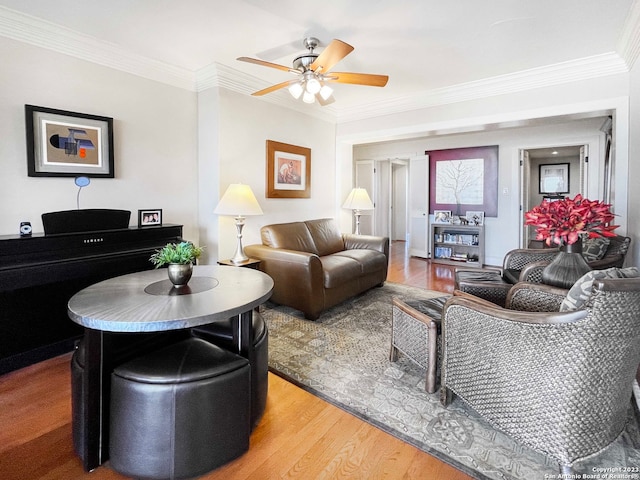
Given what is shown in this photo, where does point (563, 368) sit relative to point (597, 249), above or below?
below

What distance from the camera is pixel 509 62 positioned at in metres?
3.29

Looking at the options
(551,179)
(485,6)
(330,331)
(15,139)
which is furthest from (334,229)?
(551,179)

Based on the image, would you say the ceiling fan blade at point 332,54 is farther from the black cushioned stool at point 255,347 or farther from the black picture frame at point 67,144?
the black picture frame at point 67,144

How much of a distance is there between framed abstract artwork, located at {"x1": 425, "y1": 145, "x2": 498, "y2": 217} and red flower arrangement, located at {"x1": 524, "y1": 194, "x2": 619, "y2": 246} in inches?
166

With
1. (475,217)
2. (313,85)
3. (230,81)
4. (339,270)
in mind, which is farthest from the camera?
(475,217)

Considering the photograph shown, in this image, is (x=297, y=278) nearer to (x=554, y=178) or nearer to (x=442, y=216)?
(x=442, y=216)

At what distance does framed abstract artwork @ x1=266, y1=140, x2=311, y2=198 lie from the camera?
414 centimetres

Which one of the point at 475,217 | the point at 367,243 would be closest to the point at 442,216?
the point at 475,217

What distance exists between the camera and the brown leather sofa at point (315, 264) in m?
3.15

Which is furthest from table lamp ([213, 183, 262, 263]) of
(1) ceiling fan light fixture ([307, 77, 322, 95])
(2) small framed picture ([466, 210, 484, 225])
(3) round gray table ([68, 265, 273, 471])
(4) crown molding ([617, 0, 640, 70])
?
(2) small framed picture ([466, 210, 484, 225])

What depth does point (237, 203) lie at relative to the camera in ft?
10.6

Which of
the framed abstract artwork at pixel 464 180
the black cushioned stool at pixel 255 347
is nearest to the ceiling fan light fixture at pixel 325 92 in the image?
the black cushioned stool at pixel 255 347

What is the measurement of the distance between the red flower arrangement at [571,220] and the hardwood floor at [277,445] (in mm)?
1383

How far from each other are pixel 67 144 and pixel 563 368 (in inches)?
140
